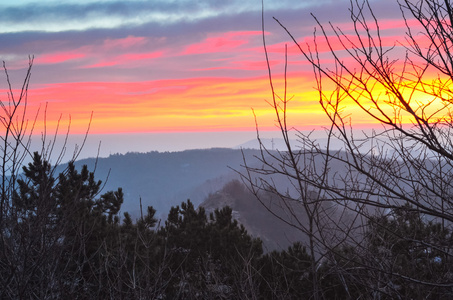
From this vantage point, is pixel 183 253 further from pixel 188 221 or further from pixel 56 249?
pixel 56 249

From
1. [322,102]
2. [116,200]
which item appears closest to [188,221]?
[116,200]

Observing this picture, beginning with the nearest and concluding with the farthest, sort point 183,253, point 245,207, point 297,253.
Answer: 1. point 297,253
2. point 183,253
3. point 245,207

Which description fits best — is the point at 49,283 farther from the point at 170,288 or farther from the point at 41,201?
the point at 170,288

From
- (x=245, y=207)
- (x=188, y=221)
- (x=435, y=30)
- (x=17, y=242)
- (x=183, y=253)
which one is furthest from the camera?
(x=245, y=207)

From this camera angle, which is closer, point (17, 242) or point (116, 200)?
point (17, 242)

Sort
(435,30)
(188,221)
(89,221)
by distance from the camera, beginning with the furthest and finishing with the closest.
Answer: (188,221)
(89,221)
(435,30)

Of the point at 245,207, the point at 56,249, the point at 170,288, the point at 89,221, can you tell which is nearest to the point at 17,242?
the point at 56,249

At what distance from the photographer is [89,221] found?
1311 centimetres

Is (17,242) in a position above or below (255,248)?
above

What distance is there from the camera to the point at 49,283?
21.7 feet

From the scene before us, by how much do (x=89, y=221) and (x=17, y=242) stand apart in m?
6.92

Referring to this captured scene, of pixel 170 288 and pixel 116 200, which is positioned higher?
pixel 116 200

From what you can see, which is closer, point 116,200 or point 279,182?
point 116,200

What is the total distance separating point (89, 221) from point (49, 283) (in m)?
6.62
